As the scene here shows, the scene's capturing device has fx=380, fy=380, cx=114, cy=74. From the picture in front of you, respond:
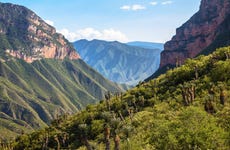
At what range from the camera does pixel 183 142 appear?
173 feet

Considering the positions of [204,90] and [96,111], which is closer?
[204,90]

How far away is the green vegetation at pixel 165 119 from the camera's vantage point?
2126 inches

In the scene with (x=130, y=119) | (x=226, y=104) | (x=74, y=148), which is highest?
(x=226, y=104)

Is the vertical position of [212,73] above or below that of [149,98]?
above

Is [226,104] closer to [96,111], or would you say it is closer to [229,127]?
[229,127]

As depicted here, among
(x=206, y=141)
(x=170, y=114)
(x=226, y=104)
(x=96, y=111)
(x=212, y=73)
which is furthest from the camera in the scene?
(x=96, y=111)

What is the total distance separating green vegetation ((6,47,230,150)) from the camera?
5400 cm

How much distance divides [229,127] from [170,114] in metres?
23.1

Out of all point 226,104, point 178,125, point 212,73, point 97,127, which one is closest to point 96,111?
point 97,127

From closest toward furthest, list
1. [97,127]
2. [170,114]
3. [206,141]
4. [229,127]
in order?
1. [206,141]
2. [229,127]
3. [170,114]
4. [97,127]

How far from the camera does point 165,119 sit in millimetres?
77750

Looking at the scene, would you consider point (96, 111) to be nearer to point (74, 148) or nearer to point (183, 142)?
point (74, 148)

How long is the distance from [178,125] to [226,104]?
718 inches

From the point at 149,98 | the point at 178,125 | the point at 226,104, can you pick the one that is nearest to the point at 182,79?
the point at 149,98
